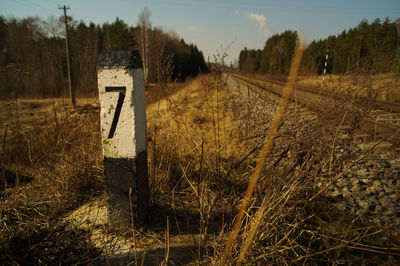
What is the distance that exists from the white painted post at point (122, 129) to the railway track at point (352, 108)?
60.7 inches

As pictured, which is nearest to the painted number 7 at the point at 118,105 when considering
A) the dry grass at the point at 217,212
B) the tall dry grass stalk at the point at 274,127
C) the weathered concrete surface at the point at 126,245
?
the dry grass at the point at 217,212

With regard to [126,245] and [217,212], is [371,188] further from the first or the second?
[126,245]

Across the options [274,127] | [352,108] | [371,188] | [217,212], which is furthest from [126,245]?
[352,108]

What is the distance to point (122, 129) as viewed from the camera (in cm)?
155

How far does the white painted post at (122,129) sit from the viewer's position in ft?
4.95

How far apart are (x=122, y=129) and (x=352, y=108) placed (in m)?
3.05

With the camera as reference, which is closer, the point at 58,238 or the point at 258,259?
the point at 258,259

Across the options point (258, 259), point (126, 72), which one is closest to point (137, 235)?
point (258, 259)

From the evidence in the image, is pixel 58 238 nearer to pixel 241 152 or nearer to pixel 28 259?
pixel 28 259

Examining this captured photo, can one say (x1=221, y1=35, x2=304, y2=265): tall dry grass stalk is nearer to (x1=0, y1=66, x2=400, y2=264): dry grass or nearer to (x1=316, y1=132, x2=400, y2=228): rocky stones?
(x1=0, y1=66, x2=400, y2=264): dry grass

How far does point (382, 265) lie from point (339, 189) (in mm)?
1087

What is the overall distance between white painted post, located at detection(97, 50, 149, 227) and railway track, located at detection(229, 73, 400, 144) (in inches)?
60.7

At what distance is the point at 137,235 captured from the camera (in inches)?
65.6

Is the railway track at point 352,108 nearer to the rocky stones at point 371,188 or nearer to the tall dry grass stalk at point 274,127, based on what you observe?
the rocky stones at point 371,188
